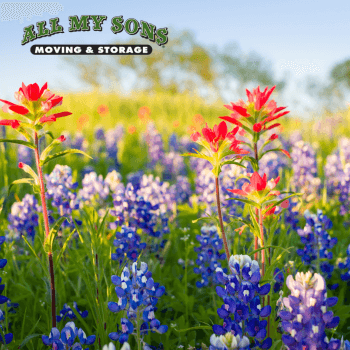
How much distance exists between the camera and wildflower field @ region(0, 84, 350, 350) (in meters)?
1.47

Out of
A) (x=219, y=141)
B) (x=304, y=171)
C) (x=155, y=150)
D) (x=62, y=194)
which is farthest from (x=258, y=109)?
(x=155, y=150)

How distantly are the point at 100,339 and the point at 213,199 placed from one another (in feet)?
6.15

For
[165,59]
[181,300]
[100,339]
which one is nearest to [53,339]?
[100,339]

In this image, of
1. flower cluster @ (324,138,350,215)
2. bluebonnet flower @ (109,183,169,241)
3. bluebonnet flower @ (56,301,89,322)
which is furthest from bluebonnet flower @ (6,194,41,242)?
flower cluster @ (324,138,350,215)

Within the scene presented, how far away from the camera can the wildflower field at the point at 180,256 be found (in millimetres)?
1470

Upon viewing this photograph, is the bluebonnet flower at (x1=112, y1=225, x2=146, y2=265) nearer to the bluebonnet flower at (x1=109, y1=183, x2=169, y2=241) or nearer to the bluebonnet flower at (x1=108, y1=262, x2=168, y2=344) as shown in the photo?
the bluebonnet flower at (x1=109, y1=183, x2=169, y2=241)

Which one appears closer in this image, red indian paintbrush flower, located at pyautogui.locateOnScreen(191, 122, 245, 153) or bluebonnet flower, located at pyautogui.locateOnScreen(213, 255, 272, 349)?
bluebonnet flower, located at pyautogui.locateOnScreen(213, 255, 272, 349)

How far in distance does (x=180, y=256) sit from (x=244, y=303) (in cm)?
156

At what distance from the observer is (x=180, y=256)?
2.98 meters

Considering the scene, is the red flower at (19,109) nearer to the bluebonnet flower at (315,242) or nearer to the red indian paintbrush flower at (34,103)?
the red indian paintbrush flower at (34,103)

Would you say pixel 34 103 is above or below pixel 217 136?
above

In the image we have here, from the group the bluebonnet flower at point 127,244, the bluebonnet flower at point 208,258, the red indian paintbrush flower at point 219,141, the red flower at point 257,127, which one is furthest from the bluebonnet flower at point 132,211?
the red flower at point 257,127

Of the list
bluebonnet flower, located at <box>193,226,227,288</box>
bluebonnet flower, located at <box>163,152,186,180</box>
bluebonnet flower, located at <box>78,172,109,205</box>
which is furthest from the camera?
bluebonnet flower, located at <box>163,152,186,180</box>

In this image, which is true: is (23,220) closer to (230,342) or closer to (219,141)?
(219,141)
